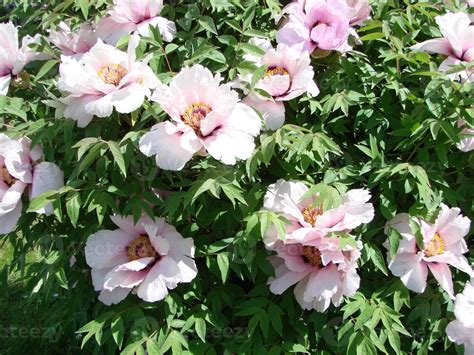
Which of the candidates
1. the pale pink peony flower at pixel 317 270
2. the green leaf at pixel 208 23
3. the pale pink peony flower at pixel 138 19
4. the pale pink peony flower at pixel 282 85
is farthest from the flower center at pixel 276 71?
the pale pink peony flower at pixel 317 270

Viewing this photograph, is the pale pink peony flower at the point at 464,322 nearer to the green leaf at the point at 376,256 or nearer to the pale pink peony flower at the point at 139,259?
the green leaf at the point at 376,256

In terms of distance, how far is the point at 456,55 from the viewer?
2.13 metres

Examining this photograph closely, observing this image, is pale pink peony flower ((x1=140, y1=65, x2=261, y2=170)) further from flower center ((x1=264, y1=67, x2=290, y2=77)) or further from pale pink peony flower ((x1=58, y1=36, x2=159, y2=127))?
flower center ((x1=264, y1=67, x2=290, y2=77))

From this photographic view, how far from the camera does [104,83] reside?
1.88m

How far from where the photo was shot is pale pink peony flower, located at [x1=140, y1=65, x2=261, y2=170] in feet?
5.80

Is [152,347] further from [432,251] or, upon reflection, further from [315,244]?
[432,251]

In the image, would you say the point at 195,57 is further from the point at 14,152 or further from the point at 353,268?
the point at 353,268

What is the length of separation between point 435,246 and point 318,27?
0.77m

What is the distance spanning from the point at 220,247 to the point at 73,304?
0.60 m

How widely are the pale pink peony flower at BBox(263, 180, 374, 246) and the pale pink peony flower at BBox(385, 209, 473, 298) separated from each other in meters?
0.18

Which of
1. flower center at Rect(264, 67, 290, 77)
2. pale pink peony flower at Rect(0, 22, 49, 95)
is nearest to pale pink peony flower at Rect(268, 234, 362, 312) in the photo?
flower center at Rect(264, 67, 290, 77)

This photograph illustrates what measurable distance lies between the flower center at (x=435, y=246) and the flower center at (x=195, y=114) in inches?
31.0

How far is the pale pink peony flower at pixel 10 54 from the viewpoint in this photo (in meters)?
2.18

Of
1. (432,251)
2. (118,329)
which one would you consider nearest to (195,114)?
(118,329)
